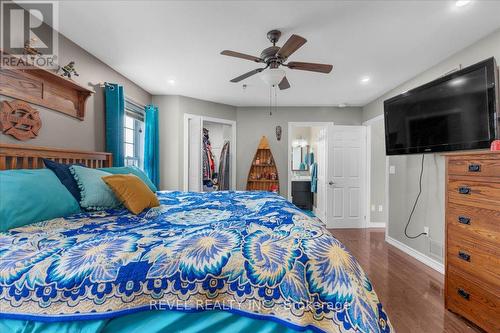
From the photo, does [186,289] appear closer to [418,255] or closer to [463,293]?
[463,293]

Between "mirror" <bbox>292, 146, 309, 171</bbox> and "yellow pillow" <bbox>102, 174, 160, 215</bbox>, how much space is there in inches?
196

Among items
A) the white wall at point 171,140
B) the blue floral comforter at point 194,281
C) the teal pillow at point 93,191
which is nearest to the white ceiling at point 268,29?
the white wall at point 171,140

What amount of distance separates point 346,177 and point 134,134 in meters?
3.93

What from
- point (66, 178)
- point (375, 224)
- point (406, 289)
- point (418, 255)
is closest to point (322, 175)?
point (375, 224)

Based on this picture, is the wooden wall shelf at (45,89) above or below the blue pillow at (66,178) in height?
above

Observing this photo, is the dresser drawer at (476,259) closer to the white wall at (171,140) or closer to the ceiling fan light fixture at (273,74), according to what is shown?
the ceiling fan light fixture at (273,74)

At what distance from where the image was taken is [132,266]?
0.85 m

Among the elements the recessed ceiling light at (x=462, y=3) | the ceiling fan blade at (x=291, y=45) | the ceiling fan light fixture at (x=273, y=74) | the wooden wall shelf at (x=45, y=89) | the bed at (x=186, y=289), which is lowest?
the bed at (x=186, y=289)

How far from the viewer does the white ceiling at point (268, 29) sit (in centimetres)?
181

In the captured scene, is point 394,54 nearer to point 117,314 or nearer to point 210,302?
point 210,302

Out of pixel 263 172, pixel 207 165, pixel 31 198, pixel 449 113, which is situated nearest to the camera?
pixel 31 198

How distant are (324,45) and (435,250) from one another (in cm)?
268

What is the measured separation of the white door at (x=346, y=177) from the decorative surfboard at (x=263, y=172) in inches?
44.1

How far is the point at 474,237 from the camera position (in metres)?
1.66
